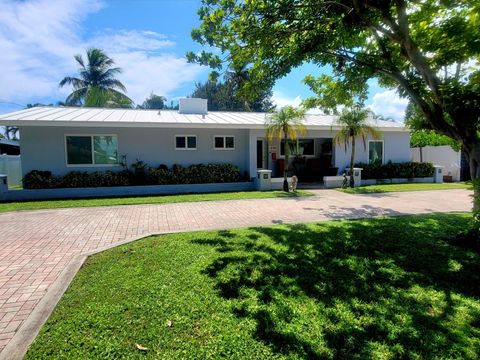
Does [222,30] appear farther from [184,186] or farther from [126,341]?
[184,186]

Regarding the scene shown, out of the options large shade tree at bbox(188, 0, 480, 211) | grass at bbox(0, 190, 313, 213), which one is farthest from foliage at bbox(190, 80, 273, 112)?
large shade tree at bbox(188, 0, 480, 211)

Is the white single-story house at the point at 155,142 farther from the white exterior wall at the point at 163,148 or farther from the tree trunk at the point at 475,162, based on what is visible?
the tree trunk at the point at 475,162

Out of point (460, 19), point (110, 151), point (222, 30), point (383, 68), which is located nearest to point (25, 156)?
point (110, 151)

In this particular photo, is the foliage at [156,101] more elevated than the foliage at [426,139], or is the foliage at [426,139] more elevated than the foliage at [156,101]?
the foliage at [156,101]

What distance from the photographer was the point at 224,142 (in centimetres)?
1611

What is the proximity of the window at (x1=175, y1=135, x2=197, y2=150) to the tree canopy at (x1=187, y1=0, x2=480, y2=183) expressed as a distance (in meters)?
7.62

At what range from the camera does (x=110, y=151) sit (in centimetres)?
1470

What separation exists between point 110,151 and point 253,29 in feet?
34.3

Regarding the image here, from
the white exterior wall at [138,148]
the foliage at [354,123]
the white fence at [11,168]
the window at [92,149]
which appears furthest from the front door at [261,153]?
the white fence at [11,168]

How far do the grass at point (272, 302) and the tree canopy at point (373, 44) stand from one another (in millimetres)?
2834

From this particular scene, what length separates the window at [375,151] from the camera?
58.3ft

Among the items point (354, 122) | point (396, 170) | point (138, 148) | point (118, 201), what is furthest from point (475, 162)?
point (138, 148)

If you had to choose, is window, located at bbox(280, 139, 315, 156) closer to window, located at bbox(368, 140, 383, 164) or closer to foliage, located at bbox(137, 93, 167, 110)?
window, located at bbox(368, 140, 383, 164)

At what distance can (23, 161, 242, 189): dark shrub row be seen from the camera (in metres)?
13.3
